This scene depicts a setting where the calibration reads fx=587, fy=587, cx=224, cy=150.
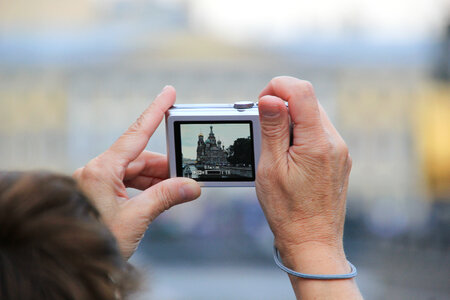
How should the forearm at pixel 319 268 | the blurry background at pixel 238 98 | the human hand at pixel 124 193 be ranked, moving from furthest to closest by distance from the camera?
1. the blurry background at pixel 238 98
2. the human hand at pixel 124 193
3. the forearm at pixel 319 268

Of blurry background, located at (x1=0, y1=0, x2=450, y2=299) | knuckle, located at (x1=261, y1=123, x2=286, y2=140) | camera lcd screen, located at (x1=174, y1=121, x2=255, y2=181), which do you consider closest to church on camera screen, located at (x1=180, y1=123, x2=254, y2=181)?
camera lcd screen, located at (x1=174, y1=121, x2=255, y2=181)

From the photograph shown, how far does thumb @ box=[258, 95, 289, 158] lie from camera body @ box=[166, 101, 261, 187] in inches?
3.9

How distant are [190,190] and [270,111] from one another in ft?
0.50

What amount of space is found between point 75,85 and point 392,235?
3704mm

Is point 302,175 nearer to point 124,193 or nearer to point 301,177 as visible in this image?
point 301,177

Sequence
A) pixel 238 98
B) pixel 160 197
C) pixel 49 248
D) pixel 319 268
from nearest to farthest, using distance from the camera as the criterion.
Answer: pixel 49 248, pixel 319 268, pixel 160 197, pixel 238 98

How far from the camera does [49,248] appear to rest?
1.06 ft

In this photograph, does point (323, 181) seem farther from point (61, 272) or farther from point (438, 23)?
point (438, 23)

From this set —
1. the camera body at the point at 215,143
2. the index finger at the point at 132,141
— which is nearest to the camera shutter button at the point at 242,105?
the camera body at the point at 215,143

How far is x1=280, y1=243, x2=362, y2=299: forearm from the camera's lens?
0.55 meters

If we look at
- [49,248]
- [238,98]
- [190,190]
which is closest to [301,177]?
[190,190]

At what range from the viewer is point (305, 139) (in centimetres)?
60

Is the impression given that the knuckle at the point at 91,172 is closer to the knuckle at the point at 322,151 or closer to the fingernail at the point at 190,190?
the fingernail at the point at 190,190

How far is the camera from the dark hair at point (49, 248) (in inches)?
12.2
